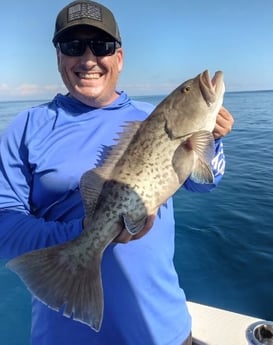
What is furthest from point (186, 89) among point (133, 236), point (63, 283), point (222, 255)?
point (222, 255)

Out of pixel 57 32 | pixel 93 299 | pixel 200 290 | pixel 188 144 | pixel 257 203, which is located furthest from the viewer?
pixel 257 203

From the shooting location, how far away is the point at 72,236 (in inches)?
93.6

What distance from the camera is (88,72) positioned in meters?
2.73

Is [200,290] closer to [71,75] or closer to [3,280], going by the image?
[3,280]

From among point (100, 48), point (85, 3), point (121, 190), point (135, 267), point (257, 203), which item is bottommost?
point (257, 203)

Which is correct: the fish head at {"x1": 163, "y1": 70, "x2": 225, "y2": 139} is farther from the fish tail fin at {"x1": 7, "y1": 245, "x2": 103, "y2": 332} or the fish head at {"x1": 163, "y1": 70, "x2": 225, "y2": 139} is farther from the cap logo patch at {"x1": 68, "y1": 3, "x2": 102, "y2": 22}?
the fish tail fin at {"x1": 7, "y1": 245, "x2": 103, "y2": 332}

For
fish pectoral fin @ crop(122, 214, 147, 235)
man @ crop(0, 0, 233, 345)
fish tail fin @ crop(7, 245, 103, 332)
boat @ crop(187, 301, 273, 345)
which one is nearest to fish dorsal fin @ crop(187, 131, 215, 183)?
man @ crop(0, 0, 233, 345)

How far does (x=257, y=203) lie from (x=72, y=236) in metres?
8.71

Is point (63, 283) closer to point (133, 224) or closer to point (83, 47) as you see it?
point (133, 224)

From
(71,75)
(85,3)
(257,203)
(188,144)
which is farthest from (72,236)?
(257,203)

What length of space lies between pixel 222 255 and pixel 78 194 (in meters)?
5.95

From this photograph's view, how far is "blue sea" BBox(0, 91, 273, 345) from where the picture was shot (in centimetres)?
636

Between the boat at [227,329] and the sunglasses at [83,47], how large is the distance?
3045 mm

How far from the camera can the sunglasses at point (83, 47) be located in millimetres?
2719
